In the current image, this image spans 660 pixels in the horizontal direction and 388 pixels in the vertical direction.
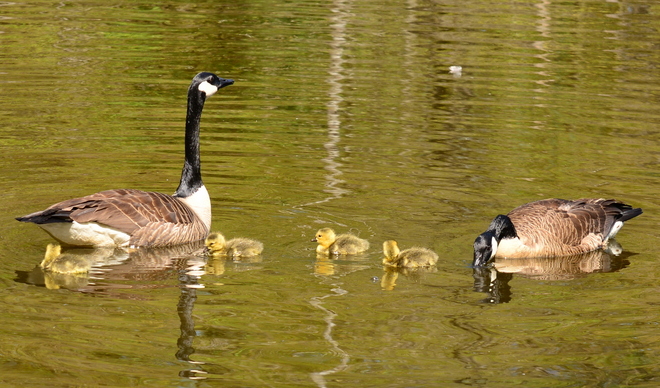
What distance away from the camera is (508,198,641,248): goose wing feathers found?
36.8ft

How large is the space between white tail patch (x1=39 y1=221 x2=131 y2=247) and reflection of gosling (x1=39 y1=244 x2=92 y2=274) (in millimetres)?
489

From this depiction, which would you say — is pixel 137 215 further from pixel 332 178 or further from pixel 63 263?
pixel 332 178

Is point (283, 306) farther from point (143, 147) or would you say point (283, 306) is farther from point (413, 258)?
point (143, 147)

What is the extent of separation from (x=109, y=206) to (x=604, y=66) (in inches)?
563

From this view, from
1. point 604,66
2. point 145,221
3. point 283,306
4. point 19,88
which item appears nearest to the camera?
point 283,306

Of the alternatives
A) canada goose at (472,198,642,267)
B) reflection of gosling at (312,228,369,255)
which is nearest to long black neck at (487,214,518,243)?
canada goose at (472,198,642,267)

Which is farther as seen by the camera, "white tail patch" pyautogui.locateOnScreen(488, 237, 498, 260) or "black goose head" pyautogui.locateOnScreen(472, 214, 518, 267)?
"white tail patch" pyautogui.locateOnScreen(488, 237, 498, 260)

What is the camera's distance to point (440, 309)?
9.32 meters

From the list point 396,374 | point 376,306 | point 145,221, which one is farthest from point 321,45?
point 396,374

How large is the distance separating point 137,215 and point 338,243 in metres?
2.15

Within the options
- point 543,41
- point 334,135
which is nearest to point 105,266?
point 334,135

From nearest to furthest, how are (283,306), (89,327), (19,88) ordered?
(89,327) < (283,306) < (19,88)

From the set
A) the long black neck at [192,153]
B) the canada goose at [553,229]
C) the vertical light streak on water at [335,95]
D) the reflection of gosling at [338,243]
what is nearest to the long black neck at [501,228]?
the canada goose at [553,229]

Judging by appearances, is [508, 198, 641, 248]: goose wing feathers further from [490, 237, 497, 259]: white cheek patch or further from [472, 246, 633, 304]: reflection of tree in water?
[490, 237, 497, 259]: white cheek patch
